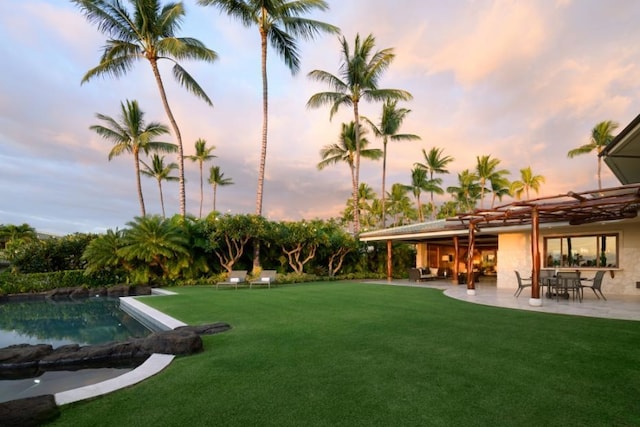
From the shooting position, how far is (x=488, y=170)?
124 ft

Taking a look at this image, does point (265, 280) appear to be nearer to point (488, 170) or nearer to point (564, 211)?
point (564, 211)

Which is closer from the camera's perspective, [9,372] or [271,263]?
[9,372]

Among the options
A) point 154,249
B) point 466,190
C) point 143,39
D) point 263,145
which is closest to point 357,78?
point 263,145

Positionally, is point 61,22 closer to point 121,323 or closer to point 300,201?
point 121,323

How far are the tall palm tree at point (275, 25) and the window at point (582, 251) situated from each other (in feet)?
43.3

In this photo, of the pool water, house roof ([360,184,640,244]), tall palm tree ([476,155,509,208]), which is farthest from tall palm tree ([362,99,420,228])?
the pool water

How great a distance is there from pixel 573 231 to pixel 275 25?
55.0ft

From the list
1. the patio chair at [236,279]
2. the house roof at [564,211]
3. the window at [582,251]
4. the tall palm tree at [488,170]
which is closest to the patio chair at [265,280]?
the patio chair at [236,279]

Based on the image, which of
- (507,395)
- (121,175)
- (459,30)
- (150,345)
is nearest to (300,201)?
(121,175)

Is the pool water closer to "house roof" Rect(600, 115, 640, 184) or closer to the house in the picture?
"house roof" Rect(600, 115, 640, 184)

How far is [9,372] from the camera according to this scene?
4.79 metres

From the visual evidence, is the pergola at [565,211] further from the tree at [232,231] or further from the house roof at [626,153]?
the tree at [232,231]

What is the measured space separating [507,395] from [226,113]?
62.6 ft

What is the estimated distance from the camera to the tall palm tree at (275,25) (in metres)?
16.7
